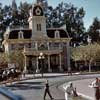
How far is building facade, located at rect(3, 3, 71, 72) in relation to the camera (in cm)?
8144

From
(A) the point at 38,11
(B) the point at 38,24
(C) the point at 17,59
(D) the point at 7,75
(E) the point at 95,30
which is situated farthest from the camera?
(E) the point at 95,30

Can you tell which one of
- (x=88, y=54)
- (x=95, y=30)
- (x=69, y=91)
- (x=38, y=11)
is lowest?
(x=69, y=91)

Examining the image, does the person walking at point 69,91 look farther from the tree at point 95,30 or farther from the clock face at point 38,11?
the tree at point 95,30

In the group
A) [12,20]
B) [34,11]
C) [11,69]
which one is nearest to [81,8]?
[12,20]

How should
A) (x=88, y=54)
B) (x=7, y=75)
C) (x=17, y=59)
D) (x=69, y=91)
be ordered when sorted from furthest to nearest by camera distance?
(x=88, y=54)
(x=17, y=59)
(x=7, y=75)
(x=69, y=91)

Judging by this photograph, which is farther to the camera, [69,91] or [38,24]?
[38,24]

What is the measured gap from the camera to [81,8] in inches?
4232

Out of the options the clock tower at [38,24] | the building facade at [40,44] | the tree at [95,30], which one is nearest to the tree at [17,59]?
the building facade at [40,44]

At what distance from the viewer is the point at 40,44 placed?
8181 cm

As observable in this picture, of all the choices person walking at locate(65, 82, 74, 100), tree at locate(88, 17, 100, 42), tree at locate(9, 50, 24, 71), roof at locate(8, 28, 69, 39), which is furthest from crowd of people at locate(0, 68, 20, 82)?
tree at locate(88, 17, 100, 42)

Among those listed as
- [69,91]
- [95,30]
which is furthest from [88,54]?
[69,91]

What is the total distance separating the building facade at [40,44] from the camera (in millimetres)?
81438

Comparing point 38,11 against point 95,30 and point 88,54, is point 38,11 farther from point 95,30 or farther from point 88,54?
point 95,30

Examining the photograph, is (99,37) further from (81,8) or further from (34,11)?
(34,11)
